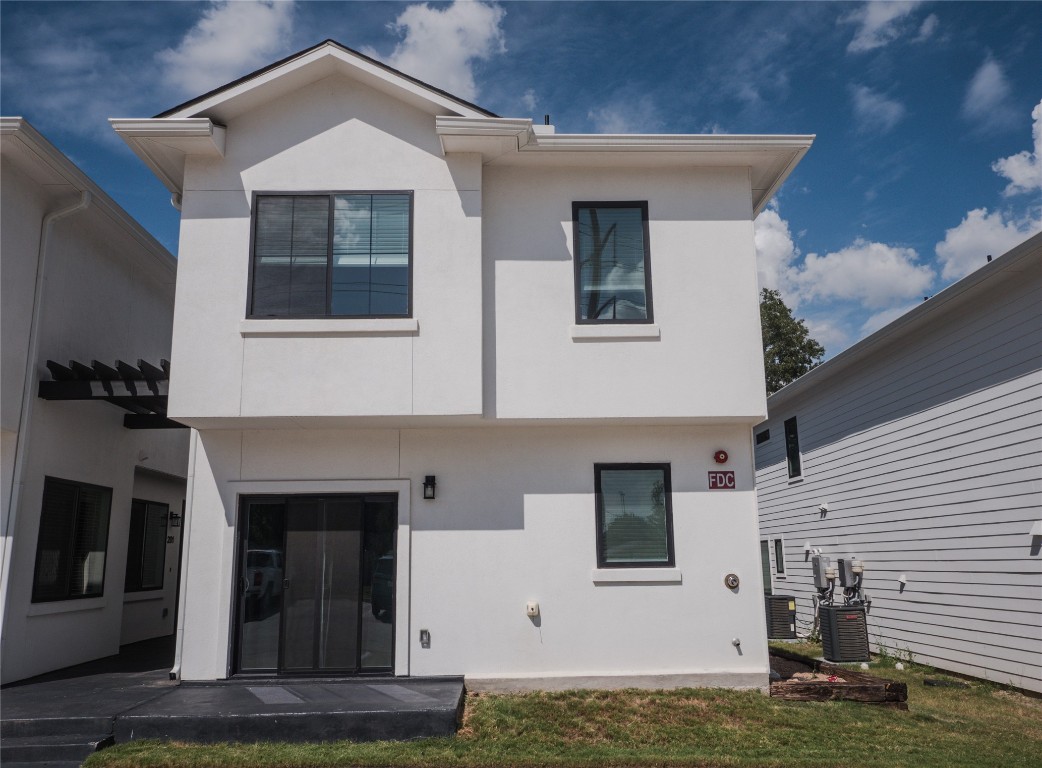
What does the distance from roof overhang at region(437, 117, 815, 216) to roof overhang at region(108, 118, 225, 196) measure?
8.27ft

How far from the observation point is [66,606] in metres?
9.53

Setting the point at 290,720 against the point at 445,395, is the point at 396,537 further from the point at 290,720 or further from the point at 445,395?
the point at 290,720

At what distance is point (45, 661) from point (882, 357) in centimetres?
1270

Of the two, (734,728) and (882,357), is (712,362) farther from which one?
(882,357)

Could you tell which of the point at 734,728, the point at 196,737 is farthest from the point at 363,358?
the point at 734,728

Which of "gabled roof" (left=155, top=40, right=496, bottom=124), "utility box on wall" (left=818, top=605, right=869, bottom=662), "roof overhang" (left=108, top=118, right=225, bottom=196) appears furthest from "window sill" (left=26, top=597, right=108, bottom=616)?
"utility box on wall" (left=818, top=605, right=869, bottom=662)

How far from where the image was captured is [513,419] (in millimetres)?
8570

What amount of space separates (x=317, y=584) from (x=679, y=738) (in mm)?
4127

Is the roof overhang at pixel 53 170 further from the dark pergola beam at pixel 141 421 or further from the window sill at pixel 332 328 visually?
the window sill at pixel 332 328

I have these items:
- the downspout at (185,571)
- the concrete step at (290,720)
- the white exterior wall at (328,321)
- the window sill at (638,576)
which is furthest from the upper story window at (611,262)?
the downspout at (185,571)

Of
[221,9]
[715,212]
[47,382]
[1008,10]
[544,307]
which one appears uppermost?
[1008,10]

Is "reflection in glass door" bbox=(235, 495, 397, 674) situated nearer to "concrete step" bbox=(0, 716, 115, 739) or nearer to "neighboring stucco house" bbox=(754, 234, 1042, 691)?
"concrete step" bbox=(0, 716, 115, 739)

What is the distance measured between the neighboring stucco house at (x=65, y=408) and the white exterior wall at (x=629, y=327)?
4.27m

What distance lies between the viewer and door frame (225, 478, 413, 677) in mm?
8469
